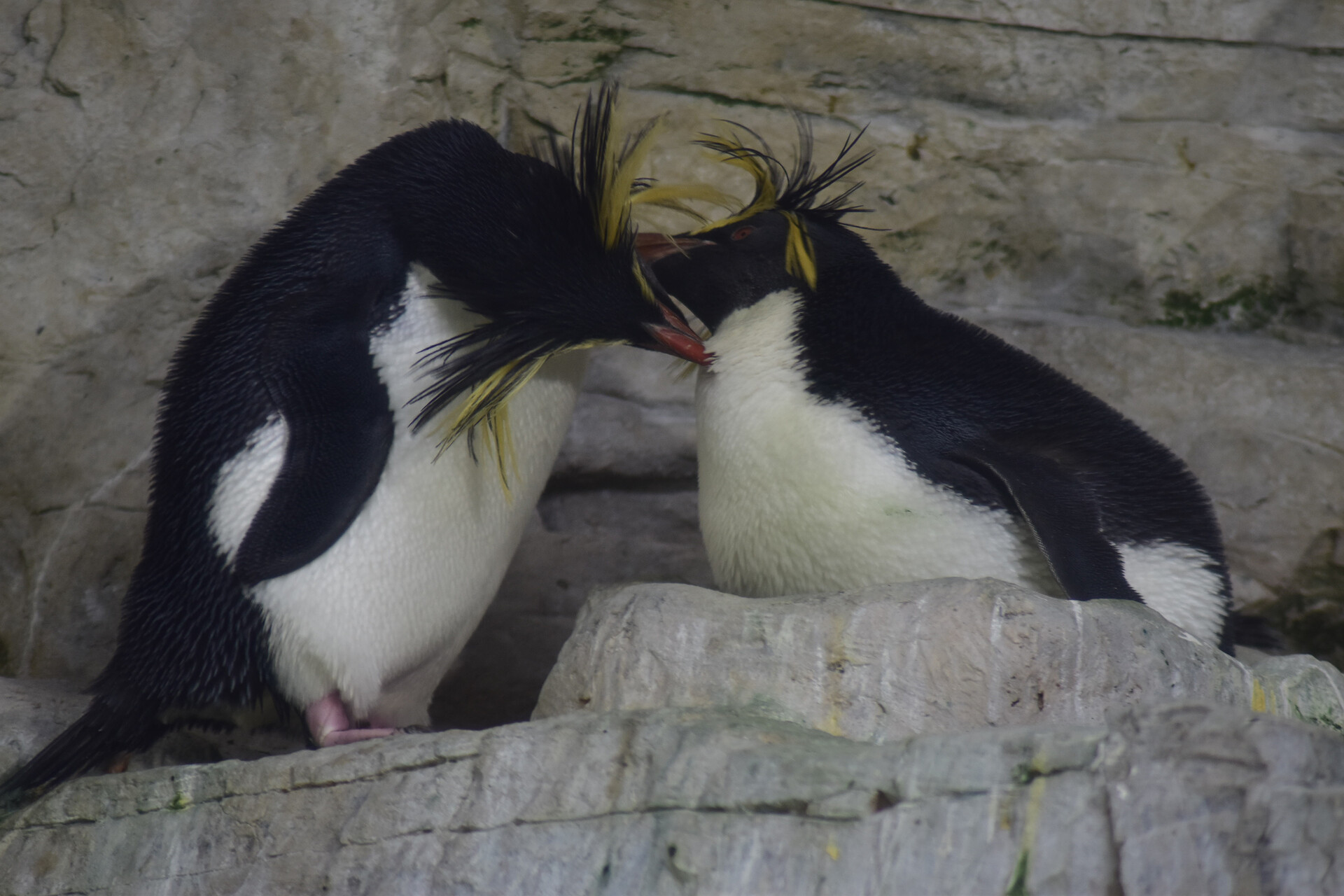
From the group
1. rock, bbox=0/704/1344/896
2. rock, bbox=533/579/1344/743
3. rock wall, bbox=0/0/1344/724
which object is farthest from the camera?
rock wall, bbox=0/0/1344/724

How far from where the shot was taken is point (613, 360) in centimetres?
260

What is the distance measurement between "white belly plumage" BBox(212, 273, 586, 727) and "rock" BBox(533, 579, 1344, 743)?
28 cm

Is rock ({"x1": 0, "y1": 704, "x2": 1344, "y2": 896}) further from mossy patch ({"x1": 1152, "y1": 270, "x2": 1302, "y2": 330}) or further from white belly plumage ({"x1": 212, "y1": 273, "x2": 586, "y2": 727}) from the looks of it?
mossy patch ({"x1": 1152, "y1": 270, "x2": 1302, "y2": 330})

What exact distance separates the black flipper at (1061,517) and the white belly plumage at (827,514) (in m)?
0.05

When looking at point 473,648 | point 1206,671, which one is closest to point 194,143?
point 473,648

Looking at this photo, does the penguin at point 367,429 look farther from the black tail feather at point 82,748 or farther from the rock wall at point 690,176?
the rock wall at point 690,176

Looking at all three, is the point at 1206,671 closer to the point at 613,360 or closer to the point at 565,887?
the point at 565,887

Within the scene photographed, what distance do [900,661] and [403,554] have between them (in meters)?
0.68

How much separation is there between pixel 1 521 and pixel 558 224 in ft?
3.68

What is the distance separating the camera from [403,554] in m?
1.72

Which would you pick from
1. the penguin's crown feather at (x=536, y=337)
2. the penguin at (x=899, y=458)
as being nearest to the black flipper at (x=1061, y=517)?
the penguin at (x=899, y=458)

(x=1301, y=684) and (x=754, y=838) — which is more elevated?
(x=754, y=838)

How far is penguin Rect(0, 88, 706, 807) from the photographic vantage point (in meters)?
1.67

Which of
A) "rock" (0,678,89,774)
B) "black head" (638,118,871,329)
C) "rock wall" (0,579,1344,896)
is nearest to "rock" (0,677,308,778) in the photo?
"rock" (0,678,89,774)
